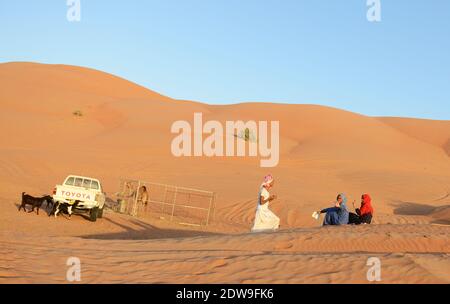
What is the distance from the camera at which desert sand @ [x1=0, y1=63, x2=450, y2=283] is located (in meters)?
8.20

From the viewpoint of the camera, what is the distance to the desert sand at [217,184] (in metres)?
8.20

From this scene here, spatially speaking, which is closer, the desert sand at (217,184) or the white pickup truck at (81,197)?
the desert sand at (217,184)

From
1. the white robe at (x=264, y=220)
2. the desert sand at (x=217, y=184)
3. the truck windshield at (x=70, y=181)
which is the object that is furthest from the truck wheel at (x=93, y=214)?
the white robe at (x=264, y=220)

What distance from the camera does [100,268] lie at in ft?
27.5

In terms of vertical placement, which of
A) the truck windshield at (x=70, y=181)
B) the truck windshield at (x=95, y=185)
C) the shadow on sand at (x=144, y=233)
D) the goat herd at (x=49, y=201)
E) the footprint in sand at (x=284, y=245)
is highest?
the truck windshield at (x=70, y=181)

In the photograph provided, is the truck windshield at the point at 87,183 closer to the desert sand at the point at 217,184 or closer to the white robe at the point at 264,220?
the desert sand at the point at 217,184

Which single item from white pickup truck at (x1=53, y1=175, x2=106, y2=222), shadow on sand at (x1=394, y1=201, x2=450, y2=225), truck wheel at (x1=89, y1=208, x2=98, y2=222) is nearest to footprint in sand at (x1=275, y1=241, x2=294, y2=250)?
white pickup truck at (x1=53, y1=175, x2=106, y2=222)

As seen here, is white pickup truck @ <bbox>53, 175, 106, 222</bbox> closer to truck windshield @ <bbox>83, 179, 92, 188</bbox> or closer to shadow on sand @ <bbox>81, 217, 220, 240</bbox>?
shadow on sand @ <bbox>81, 217, 220, 240</bbox>

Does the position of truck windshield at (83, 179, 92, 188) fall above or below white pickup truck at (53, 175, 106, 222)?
above
